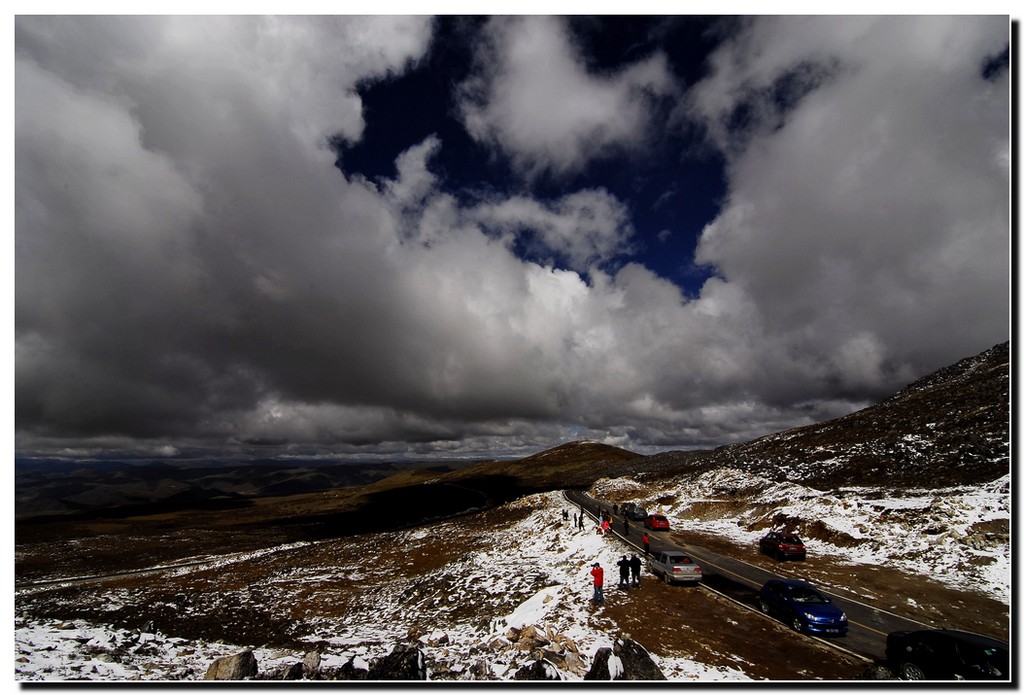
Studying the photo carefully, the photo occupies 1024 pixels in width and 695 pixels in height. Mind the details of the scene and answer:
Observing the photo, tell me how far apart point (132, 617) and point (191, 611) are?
340cm

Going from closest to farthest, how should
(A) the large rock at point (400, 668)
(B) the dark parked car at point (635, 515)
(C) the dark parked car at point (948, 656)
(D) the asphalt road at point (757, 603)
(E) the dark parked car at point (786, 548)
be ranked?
(C) the dark parked car at point (948, 656), (A) the large rock at point (400, 668), (D) the asphalt road at point (757, 603), (E) the dark parked car at point (786, 548), (B) the dark parked car at point (635, 515)

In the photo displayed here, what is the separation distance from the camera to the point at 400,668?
566 inches

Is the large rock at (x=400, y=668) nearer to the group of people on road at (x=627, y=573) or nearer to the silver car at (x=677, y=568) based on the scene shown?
the group of people on road at (x=627, y=573)

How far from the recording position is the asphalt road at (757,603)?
52.8ft

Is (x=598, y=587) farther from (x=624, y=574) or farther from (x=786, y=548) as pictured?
(x=786, y=548)

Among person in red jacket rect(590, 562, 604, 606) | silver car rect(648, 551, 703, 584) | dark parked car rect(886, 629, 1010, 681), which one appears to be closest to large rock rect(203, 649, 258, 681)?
person in red jacket rect(590, 562, 604, 606)

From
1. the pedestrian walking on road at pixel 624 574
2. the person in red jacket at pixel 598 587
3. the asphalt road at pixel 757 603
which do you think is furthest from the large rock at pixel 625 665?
the pedestrian walking on road at pixel 624 574

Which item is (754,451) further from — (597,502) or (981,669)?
(981,669)

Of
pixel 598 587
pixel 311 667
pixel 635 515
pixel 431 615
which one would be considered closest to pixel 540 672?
pixel 598 587

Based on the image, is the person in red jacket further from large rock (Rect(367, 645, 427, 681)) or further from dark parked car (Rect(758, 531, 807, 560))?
dark parked car (Rect(758, 531, 807, 560))

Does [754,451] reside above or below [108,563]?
above

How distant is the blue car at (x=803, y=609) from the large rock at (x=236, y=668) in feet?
67.1
